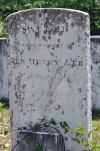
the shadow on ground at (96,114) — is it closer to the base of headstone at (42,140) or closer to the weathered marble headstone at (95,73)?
the weathered marble headstone at (95,73)

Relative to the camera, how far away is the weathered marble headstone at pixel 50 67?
212 inches

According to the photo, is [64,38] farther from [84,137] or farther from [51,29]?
[84,137]

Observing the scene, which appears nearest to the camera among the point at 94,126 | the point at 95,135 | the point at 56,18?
the point at 56,18

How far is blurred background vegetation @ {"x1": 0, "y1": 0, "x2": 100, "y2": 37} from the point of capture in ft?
41.5

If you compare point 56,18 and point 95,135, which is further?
point 95,135

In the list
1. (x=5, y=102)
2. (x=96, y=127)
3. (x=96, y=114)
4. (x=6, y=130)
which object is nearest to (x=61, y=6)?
(x=5, y=102)

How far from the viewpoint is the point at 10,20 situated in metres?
5.55

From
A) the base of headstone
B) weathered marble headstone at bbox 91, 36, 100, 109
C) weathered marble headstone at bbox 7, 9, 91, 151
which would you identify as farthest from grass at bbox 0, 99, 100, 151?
weathered marble headstone at bbox 7, 9, 91, 151

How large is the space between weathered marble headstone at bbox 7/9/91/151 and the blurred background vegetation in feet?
22.1

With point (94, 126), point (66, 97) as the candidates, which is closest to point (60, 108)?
point (66, 97)

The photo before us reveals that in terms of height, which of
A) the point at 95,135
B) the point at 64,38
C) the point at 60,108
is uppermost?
the point at 64,38

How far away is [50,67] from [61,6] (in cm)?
758

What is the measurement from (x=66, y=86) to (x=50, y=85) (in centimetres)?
17

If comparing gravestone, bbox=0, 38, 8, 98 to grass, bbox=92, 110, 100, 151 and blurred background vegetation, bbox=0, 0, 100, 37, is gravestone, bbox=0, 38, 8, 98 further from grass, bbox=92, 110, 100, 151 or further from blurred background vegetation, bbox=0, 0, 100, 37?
blurred background vegetation, bbox=0, 0, 100, 37
